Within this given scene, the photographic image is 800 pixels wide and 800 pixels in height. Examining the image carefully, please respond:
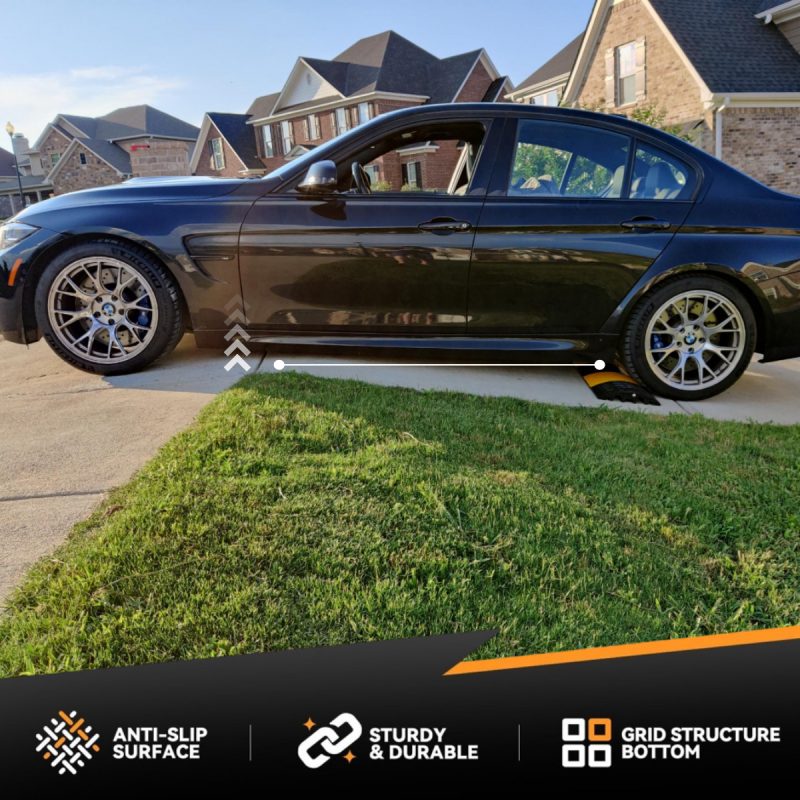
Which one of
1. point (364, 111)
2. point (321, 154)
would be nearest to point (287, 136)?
point (364, 111)

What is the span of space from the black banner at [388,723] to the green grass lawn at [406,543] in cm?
10

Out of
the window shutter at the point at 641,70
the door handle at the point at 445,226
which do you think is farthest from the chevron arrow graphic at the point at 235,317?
the window shutter at the point at 641,70

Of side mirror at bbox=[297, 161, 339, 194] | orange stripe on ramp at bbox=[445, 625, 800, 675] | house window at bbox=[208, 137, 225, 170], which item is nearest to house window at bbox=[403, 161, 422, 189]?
side mirror at bbox=[297, 161, 339, 194]

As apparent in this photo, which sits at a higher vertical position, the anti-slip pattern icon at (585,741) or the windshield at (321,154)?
the windshield at (321,154)

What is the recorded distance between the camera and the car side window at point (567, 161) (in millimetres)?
4027

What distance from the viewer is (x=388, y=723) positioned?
1566mm

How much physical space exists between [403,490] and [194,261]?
2098 mm

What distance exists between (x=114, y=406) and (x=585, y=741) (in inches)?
108

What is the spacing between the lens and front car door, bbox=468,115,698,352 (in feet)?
12.9

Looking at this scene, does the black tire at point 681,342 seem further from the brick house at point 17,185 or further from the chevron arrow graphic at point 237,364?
the brick house at point 17,185

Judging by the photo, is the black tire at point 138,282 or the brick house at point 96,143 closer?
the black tire at point 138,282

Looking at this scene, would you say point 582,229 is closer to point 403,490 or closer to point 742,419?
point 742,419

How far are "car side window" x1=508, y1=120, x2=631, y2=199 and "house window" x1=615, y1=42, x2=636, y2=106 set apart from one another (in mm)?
16943

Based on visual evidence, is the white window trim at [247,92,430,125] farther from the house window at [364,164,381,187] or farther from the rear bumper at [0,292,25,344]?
the rear bumper at [0,292,25,344]
